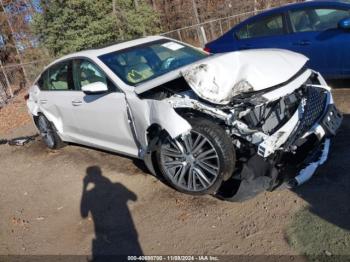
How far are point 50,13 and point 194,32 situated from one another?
731cm

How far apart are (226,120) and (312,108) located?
95 cm

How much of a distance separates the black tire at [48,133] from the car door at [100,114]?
1172 mm

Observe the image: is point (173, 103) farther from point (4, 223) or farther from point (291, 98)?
point (4, 223)

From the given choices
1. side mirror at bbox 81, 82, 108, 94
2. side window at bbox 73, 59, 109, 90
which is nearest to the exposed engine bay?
side mirror at bbox 81, 82, 108, 94

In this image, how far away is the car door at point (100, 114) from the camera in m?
5.26

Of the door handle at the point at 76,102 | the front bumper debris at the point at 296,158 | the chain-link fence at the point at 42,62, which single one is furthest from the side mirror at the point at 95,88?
the chain-link fence at the point at 42,62

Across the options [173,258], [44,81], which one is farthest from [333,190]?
[44,81]

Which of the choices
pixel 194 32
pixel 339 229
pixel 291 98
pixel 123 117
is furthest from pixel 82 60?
pixel 194 32

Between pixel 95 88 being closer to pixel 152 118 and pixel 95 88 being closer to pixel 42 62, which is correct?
pixel 152 118

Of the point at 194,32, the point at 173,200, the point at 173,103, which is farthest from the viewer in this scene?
the point at 194,32

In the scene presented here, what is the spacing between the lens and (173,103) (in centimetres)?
445

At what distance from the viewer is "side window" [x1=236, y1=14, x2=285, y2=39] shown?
7.35 metres

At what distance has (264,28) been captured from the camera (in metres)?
7.56

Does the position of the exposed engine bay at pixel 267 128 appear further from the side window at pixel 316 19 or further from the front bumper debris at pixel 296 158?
the side window at pixel 316 19
